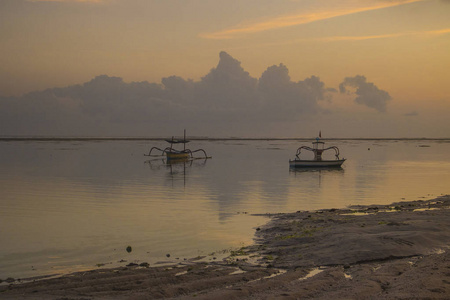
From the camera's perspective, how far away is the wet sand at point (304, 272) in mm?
11242

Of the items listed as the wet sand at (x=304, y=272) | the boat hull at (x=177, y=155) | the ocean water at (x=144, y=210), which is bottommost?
the ocean water at (x=144, y=210)

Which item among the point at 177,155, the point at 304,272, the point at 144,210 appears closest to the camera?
the point at 304,272

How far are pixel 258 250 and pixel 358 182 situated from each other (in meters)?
35.4

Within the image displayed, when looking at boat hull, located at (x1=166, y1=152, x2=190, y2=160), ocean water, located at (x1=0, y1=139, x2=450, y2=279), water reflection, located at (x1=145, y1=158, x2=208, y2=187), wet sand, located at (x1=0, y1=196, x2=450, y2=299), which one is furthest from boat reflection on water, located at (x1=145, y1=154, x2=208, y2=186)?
wet sand, located at (x1=0, y1=196, x2=450, y2=299)

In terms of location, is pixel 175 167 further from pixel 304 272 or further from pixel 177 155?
pixel 304 272

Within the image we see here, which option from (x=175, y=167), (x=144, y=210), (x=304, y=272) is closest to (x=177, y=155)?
(x=175, y=167)

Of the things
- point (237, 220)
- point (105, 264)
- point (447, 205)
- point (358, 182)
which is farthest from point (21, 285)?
point (358, 182)

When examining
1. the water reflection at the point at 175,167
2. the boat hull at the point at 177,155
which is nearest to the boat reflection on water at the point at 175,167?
the water reflection at the point at 175,167

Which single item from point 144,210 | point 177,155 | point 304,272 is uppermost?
point 177,155

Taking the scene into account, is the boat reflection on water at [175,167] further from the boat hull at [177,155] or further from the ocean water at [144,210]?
the ocean water at [144,210]

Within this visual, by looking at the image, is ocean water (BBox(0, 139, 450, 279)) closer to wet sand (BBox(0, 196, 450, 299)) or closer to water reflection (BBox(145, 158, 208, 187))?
wet sand (BBox(0, 196, 450, 299))

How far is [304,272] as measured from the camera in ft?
45.1

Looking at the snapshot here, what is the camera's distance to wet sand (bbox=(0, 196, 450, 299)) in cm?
1124

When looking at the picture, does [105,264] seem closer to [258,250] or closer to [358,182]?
[258,250]
